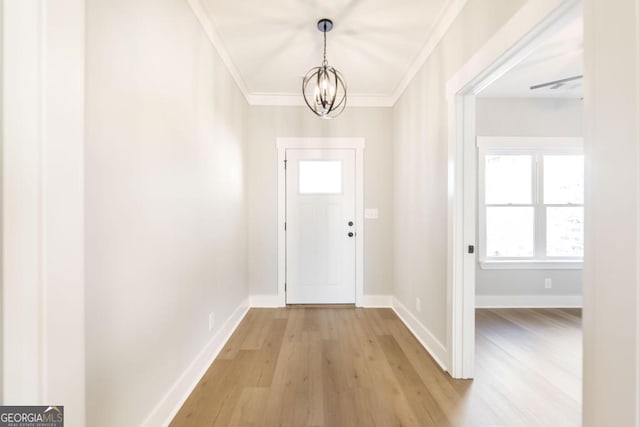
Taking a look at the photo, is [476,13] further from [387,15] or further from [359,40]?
[359,40]

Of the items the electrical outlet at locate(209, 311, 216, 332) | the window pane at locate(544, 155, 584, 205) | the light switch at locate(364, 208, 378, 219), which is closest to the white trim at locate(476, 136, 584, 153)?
the window pane at locate(544, 155, 584, 205)

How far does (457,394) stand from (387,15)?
2739mm

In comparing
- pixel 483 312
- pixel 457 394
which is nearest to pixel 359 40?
pixel 457 394

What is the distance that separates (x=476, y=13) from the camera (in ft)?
5.51

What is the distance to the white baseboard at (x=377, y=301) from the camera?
3434 millimetres

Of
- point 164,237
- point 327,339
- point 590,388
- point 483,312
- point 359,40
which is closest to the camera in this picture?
point 590,388

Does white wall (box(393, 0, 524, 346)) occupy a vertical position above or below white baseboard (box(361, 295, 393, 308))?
above

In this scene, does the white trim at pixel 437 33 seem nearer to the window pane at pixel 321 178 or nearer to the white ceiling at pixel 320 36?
the white ceiling at pixel 320 36

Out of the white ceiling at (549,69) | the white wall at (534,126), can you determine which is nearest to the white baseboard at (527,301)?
the white wall at (534,126)

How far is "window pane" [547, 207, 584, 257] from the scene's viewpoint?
3.52m

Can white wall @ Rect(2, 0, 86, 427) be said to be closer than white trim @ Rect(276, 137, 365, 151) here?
Yes

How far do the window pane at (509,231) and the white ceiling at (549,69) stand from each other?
1438mm

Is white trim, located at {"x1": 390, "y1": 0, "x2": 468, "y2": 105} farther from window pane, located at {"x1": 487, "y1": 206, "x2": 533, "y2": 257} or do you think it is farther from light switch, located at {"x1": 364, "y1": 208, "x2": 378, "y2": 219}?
window pane, located at {"x1": 487, "y1": 206, "x2": 533, "y2": 257}

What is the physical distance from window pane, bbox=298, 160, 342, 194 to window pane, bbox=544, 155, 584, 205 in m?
2.76
